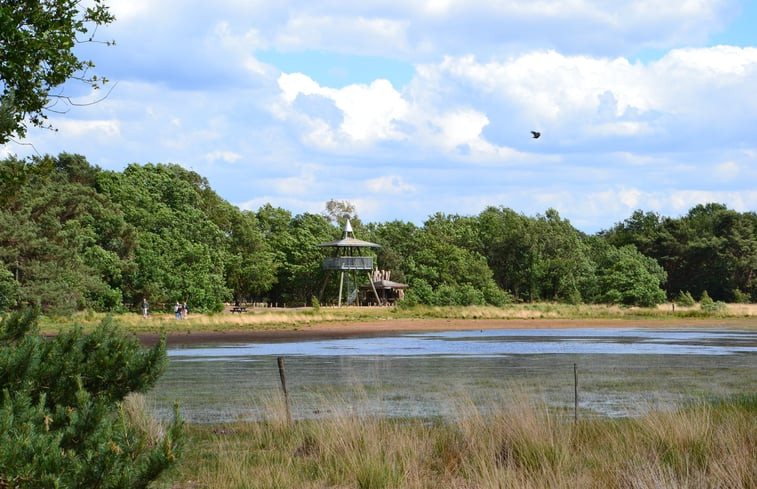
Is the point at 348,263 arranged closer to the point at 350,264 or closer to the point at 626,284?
the point at 350,264

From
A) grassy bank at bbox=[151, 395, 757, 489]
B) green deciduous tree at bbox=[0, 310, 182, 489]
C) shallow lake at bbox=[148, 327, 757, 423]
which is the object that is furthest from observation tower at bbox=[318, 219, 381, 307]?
green deciduous tree at bbox=[0, 310, 182, 489]

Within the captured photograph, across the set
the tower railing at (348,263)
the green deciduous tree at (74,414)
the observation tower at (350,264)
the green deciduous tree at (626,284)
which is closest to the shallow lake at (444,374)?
the green deciduous tree at (74,414)

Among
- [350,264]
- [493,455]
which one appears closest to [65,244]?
[350,264]

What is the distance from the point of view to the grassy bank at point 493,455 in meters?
11.2

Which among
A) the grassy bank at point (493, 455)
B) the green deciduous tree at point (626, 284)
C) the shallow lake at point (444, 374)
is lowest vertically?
the shallow lake at point (444, 374)

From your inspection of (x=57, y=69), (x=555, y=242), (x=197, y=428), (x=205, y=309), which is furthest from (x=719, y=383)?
(x=555, y=242)

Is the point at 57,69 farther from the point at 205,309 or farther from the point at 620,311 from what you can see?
the point at 620,311

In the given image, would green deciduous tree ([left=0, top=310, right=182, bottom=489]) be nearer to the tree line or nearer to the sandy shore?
the sandy shore

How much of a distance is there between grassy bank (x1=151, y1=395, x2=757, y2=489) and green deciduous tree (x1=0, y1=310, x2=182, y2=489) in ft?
6.76

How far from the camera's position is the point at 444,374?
30625mm

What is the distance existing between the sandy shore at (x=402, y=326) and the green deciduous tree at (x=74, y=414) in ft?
133

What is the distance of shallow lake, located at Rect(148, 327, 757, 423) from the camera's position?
21.3m

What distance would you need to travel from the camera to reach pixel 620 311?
8606cm

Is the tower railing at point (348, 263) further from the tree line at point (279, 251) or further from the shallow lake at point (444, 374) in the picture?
the shallow lake at point (444, 374)
